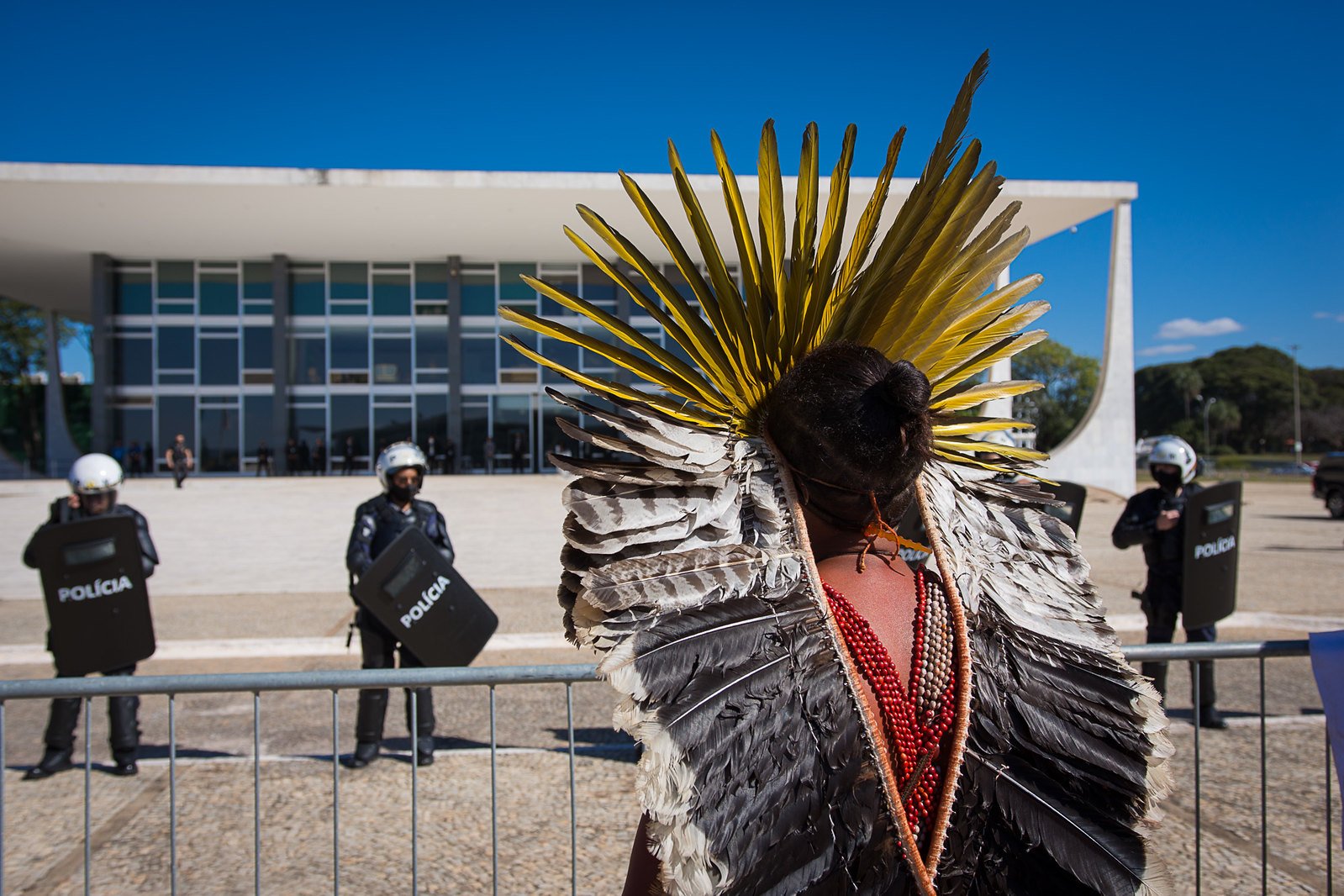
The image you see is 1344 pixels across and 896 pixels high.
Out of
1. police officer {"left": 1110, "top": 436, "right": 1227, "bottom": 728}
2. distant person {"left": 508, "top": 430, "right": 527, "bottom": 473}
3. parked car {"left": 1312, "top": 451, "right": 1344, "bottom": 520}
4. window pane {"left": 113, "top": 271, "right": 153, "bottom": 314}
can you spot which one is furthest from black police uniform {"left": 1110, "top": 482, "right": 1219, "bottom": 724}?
window pane {"left": 113, "top": 271, "right": 153, "bottom": 314}

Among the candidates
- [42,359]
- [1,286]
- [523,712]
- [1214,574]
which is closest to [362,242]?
[1,286]

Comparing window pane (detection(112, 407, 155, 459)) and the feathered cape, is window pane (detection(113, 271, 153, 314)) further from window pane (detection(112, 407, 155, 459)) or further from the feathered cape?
the feathered cape

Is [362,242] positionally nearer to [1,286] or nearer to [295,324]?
[295,324]

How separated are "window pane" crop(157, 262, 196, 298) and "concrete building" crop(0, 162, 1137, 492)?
4 centimetres

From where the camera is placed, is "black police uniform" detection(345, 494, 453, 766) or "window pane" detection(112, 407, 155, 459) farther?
"window pane" detection(112, 407, 155, 459)

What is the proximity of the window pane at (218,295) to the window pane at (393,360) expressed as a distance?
16.6 feet

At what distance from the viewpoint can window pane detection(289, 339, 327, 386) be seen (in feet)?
100.0

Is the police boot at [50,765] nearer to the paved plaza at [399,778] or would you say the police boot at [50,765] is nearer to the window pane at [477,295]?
the paved plaza at [399,778]

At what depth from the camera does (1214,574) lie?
533 cm

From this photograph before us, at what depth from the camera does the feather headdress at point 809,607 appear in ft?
3.29

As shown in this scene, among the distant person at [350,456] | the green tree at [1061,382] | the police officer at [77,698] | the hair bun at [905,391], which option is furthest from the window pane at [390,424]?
the green tree at [1061,382]

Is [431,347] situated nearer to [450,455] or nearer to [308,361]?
[450,455]

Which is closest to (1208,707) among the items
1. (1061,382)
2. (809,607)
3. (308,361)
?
(809,607)

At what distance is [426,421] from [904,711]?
1234 inches
